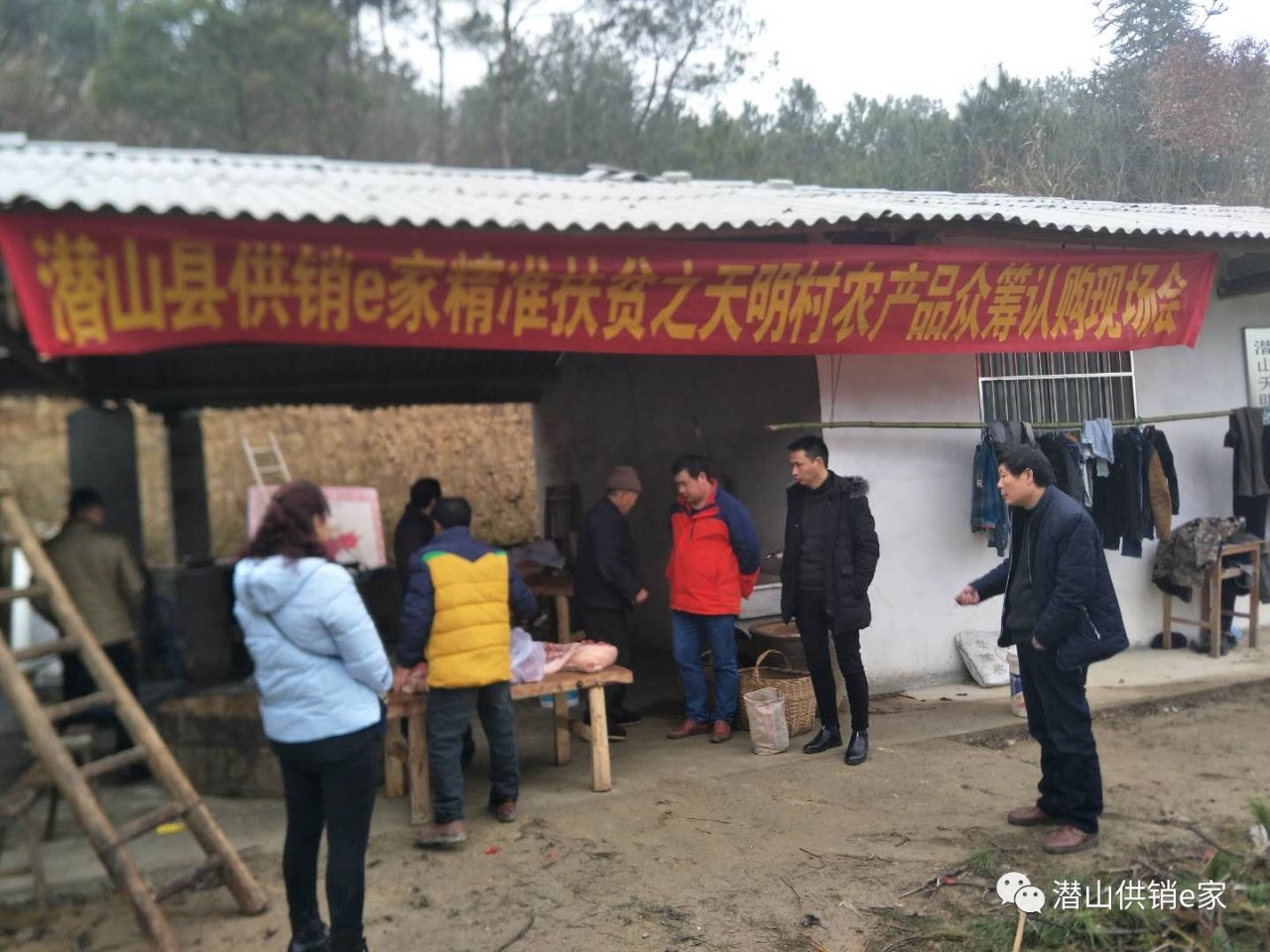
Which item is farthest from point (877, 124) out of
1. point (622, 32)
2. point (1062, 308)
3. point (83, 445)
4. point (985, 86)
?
point (83, 445)

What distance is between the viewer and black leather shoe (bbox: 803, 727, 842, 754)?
5938 millimetres

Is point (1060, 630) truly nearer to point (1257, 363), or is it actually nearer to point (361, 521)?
point (1257, 363)

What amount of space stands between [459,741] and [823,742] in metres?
2.23

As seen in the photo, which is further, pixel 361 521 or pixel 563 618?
pixel 361 521

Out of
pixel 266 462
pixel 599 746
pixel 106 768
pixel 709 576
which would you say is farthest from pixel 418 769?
pixel 266 462

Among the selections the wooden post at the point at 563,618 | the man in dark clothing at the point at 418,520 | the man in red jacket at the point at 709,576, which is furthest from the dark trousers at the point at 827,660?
the man in dark clothing at the point at 418,520

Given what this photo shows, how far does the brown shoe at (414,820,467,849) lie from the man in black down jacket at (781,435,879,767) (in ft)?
7.04

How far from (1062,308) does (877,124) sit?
12684 mm

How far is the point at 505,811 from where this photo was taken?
5.05 meters

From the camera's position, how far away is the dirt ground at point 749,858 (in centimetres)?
393

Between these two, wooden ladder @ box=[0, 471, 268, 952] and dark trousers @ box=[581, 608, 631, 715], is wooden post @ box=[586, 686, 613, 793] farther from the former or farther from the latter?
wooden ladder @ box=[0, 471, 268, 952]

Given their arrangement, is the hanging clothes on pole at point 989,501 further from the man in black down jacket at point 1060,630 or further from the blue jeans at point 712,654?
the man in black down jacket at point 1060,630

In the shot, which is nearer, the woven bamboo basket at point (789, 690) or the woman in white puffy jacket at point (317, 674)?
the woman in white puffy jacket at point (317, 674)

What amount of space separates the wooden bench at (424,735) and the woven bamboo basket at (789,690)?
1.04 metres
